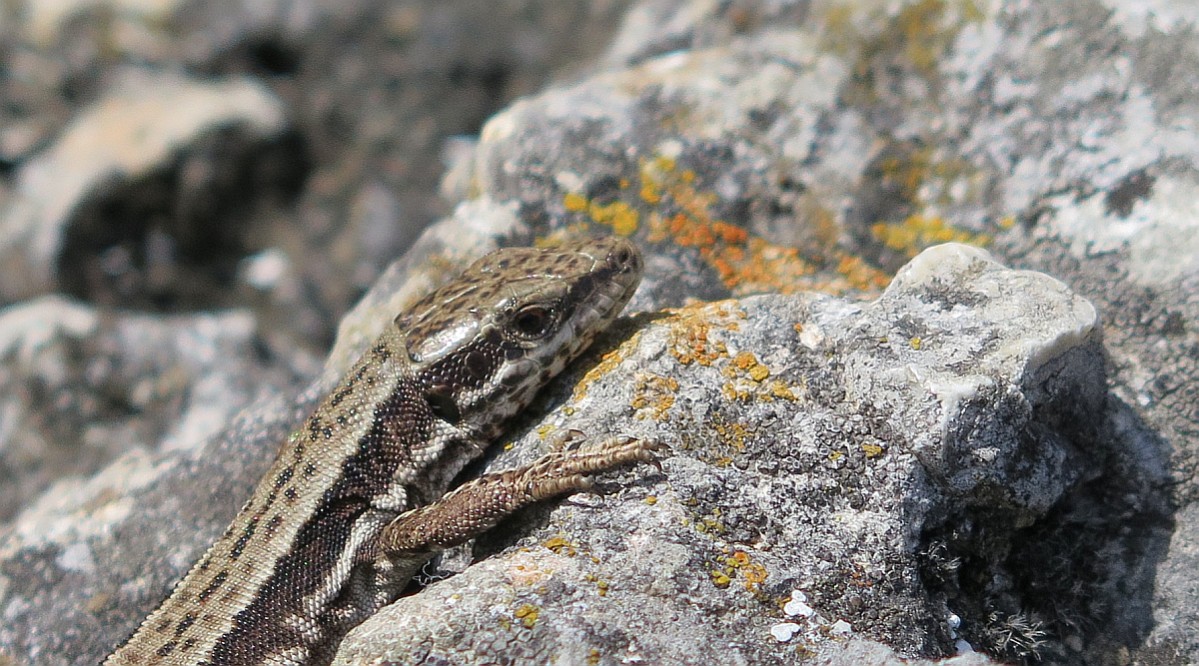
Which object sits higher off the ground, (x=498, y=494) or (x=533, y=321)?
(x=533, y=321)

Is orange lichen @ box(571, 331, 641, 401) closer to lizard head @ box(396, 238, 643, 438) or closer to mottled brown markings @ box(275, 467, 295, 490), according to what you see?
lizard head @ box(396, 238, 643, 438)

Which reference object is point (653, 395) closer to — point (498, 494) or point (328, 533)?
point (498, 494)

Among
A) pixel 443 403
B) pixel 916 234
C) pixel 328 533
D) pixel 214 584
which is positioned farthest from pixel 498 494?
pixel 916 234

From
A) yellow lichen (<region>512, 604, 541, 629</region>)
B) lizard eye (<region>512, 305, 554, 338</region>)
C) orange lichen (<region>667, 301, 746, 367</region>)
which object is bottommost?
yellow lichen (<region>512, 604, 541, 629</region>)

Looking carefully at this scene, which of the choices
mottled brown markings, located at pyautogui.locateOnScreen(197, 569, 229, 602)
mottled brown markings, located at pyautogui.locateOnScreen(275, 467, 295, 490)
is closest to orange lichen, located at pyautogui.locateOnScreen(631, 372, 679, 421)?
mottled brown markings, located at pyautogui.locateOnScreen(275, 467, 295, 490)

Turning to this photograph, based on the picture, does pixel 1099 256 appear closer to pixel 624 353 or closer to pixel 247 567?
pixel 624 353

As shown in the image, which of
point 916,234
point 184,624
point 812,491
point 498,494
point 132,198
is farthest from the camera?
point 132,198
